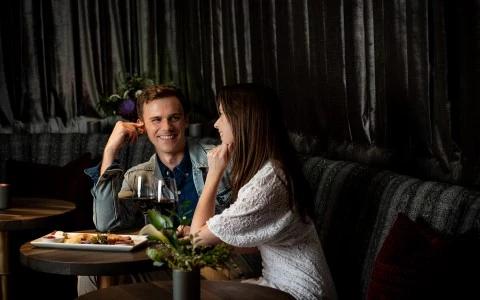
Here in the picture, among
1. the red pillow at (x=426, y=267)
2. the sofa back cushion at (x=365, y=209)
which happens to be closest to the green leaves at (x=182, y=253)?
the red pillow at (x=426, y=267)

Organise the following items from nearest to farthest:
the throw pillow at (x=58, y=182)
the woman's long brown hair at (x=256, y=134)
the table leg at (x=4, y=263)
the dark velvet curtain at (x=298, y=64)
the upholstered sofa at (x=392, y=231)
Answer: the upholstered sofa at (x=392, y=231)
the woman's long brown hair at (x=256, y=134)
the dark velvet curtain at (x=298, y=64)
the table leg at (x=4, y=263)
the throw pillow at (x=58, y=182)

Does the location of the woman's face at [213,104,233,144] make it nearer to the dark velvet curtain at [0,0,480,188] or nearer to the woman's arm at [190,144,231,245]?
the woman's arm at [190,144,231,245]

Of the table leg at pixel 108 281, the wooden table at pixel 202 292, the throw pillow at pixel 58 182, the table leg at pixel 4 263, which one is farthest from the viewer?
the throw pillow at pixel 58 182

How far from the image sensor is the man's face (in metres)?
3.46

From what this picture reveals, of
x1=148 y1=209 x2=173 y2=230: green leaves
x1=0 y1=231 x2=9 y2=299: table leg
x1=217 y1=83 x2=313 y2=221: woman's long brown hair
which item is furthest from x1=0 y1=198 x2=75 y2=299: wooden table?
x1=148 y1=209 x2=173 y2=230: green leaves

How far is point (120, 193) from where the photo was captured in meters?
3.32

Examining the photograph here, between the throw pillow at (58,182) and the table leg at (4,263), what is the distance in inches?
58.0

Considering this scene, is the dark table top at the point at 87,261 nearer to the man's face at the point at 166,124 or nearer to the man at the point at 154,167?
the man at the point at 154,167

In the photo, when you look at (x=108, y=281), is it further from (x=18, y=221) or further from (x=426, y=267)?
(x=426, y=267)

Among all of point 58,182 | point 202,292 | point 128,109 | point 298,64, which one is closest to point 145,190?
point 202,292

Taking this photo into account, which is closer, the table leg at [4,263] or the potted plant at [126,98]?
the table leg at [4,263]

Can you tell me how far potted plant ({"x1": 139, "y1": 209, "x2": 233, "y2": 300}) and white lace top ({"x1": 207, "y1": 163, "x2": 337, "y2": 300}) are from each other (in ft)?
1.59

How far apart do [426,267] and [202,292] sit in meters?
0.63

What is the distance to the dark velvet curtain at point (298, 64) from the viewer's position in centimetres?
280
